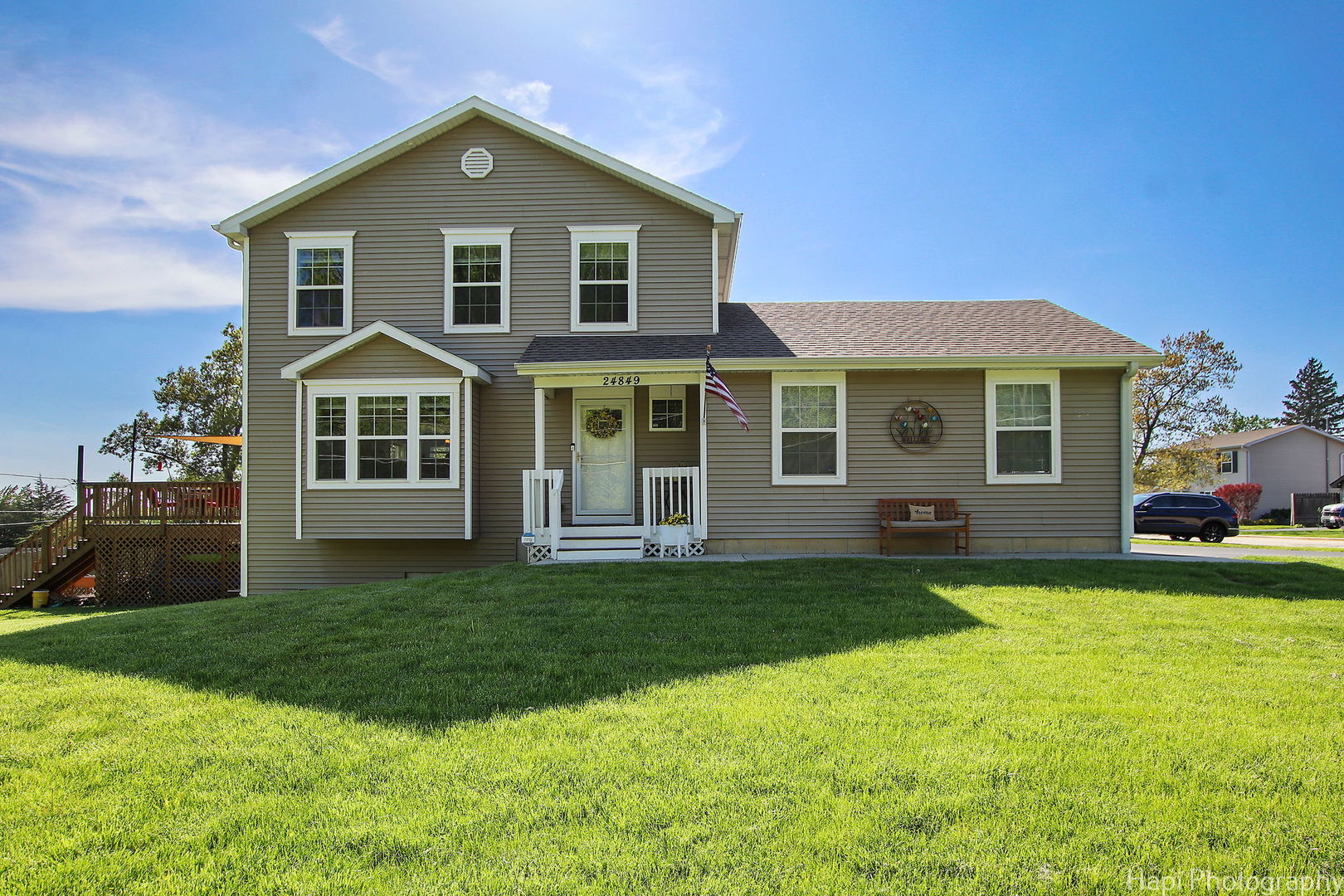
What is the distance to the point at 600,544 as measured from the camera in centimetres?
1103

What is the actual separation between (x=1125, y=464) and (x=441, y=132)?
496 inches

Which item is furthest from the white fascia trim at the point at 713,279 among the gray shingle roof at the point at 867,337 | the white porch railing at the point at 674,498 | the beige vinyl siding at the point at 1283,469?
the beige vinyl siding at the point at 1283,469

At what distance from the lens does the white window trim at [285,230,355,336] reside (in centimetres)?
1263

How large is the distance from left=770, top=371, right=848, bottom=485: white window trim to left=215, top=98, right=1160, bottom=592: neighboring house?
0.03 meters

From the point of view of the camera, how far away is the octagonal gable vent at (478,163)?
12.6m

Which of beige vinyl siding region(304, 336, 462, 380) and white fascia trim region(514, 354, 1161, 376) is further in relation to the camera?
beige vinyl siding region(304, 336, 462, 380)

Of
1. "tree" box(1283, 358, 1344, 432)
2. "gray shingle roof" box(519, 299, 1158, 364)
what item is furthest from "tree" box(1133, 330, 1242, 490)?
"tree" box(1283, 358, 1344, 432)

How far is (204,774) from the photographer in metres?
3.65

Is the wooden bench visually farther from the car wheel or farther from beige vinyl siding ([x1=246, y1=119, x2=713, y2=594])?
the car wheel

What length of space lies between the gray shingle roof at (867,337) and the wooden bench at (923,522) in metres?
2.32

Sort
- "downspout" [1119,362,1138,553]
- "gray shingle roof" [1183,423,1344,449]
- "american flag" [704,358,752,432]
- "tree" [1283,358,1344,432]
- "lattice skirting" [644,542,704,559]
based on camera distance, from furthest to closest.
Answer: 1. "tree" [1283,358,1344,432]
2. "gray shingle roof" [1183,423,1344,449]
3. "downspout" [1119,362,1138,553]
4. "lattice skirting" [644,542,704,559]
5. "american flag" [704,358,752,432]

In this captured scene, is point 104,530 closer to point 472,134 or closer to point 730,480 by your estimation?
point 472,134

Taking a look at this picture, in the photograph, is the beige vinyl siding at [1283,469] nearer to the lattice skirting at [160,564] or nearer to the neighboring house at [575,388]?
the neighboring house at [575,388]

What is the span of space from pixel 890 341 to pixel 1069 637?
261 inches
